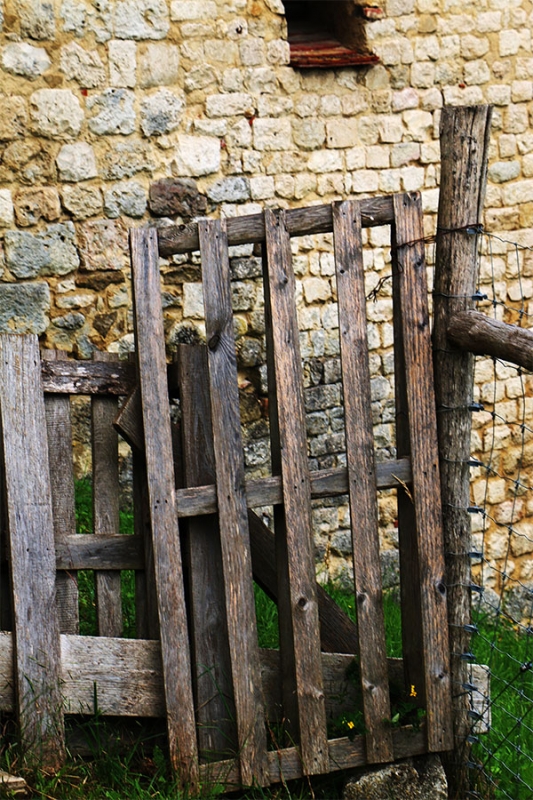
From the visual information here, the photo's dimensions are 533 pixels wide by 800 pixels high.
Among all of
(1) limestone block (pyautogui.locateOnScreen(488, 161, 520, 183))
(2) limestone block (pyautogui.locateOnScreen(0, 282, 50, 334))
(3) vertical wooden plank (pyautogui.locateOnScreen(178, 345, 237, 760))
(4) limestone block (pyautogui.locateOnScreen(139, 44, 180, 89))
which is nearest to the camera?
(3) vertical wooden plank (pyautogui.locateOnScreen(178, 345, 237, 760))

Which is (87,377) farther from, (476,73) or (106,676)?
(476,73)

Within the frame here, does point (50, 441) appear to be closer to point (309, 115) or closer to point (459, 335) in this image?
point (459, 335)

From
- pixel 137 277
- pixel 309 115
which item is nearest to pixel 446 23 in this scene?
pixel 309 115

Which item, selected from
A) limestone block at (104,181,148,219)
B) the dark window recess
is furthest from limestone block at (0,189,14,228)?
the dark window recess

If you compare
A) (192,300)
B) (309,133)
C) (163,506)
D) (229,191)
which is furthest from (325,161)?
(163,506)

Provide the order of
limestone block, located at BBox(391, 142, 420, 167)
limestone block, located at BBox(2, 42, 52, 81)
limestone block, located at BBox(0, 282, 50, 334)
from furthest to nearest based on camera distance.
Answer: limestone block, located at BBox(391, 142, 420, 167)
limestone block, located at BBox(0, 282, 50, 334)
limestone block, located at BBox(2, 42, 52, 81)

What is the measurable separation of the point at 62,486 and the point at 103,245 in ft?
7.45

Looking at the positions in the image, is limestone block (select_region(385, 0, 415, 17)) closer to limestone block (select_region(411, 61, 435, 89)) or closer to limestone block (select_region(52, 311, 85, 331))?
limestone block (select_region(411, 61, 435, 89))

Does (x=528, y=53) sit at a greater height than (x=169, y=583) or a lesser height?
greater

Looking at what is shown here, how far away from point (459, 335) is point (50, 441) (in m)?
1.27

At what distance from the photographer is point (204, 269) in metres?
2.75

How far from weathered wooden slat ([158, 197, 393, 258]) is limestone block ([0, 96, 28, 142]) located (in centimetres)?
222

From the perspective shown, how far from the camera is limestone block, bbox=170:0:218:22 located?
4.92m

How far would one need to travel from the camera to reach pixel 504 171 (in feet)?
Answer: 19.9
